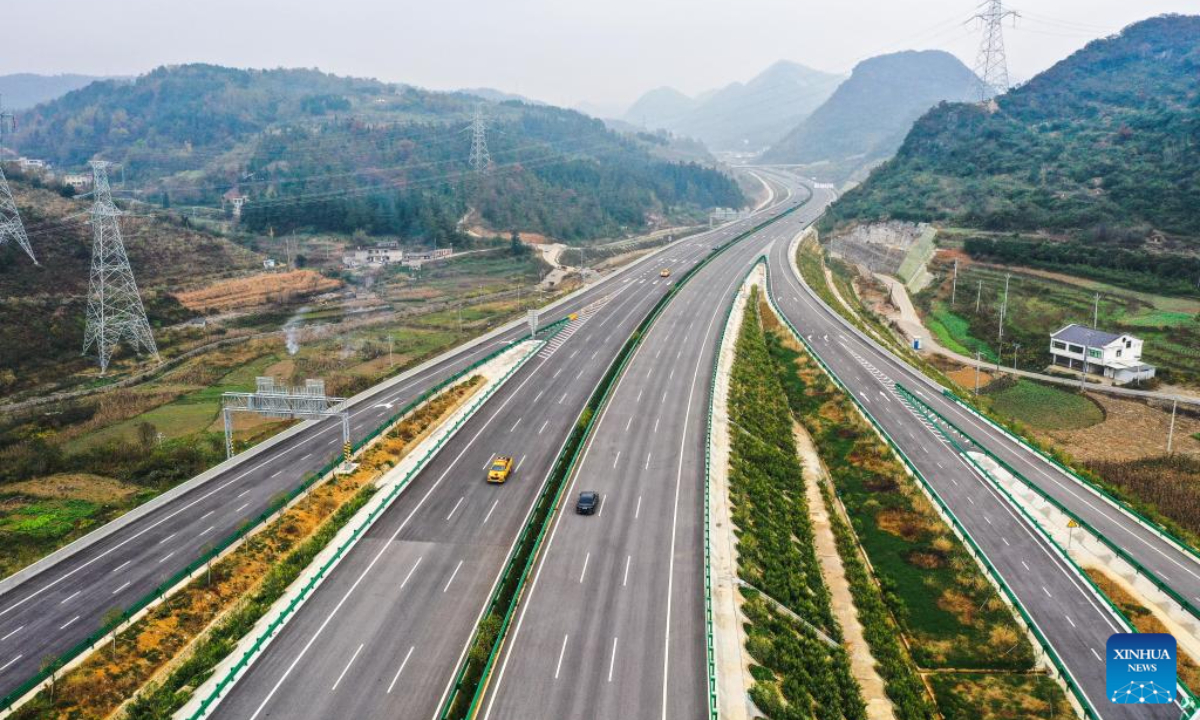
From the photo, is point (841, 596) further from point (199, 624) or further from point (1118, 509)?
point (199, 624)

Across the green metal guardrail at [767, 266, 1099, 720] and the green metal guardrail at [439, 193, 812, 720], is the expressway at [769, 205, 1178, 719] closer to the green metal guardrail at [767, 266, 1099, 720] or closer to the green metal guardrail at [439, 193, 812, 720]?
the green metal guardrail at [767, 266, 1099, 720]

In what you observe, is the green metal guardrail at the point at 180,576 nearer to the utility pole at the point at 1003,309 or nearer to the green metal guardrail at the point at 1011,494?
the green metal guardrail at the point at 1011,494

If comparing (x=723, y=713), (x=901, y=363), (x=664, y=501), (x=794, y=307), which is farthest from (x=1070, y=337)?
(x=723, y=713)

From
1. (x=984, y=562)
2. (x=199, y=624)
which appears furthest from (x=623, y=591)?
(x=984, y=562)

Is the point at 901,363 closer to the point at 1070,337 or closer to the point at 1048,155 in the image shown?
the point at 1070,337

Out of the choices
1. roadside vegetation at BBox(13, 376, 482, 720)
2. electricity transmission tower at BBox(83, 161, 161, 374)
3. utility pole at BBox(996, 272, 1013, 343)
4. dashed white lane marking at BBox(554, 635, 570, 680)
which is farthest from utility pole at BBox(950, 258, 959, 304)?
electricity transmission tower at BBox(83, 161, 161, 374)

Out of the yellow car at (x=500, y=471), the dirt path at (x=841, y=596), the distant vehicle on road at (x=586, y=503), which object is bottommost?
the dirt path at (x=841, y=596)

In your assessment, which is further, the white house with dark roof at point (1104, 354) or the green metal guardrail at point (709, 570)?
the white house with dark roof at point (1104, 354)

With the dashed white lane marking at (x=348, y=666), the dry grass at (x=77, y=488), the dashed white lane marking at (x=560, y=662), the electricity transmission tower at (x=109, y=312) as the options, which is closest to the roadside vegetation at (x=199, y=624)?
the dashed white lane marking at (x=348, y=666)
